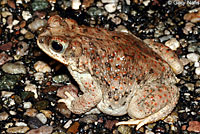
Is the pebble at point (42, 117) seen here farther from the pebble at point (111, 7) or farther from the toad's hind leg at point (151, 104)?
the pebble at point (111, 7)

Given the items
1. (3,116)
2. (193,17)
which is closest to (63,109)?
(3,116)

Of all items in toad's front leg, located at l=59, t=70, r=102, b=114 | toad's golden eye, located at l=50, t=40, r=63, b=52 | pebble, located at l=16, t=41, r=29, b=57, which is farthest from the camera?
pebble, located at l=16, t=41, r=29, b=57

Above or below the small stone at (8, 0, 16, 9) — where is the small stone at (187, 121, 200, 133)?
below

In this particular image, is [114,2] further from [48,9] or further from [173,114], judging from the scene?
[173,114]

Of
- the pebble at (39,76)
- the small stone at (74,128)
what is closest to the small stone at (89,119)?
the small stone at (74,128)

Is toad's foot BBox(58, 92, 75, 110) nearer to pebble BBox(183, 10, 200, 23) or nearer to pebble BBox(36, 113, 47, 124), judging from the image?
pebble BBox(36, 113, 47, 124)

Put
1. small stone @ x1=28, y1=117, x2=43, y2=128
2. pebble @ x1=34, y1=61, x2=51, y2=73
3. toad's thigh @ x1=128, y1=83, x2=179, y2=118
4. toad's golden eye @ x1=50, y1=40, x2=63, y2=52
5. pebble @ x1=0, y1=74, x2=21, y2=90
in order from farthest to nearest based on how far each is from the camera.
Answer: pebble @ x1=34, y1=61, x2=51, y2=73 → pebble @ x1=0, y1=74, x2=21, y2=90 → small stone @ x1=28, y1=117, x2=43, y2=128 → toad's thigh @ x1=128, y1=83, x2=179, y2=118 → toad's golden eye @ x1=50, y1=40, x2=63, y2=52

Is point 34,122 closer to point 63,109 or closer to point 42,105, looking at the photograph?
point 42,105

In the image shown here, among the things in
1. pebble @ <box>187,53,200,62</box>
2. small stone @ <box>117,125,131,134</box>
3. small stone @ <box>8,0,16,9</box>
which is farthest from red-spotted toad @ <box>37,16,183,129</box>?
small stone @ <box>8,0,16,9</box>
